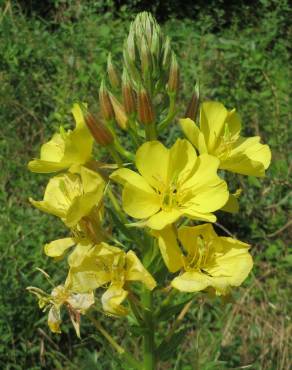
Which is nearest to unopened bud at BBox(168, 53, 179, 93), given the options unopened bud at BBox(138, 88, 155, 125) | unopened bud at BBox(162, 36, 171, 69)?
unopened bud at BBox(162, 36, 171, 69)

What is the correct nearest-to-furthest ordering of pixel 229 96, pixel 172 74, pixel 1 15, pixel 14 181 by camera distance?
pixel 172 74 < pixel 14 181 < pixel 229 96 < pixel 1 15

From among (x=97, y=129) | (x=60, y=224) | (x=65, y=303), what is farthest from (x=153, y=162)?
(x=60, y=224)

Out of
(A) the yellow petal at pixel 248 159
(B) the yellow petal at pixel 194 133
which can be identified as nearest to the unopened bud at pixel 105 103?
(B) the yellow petal at pixel 194 133

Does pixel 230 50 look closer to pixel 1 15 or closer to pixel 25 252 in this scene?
pixel 1 15

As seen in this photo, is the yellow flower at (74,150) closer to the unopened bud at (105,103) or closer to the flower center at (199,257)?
the unopened bud at (105,103)

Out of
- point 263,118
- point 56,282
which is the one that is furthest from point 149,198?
point 263,118

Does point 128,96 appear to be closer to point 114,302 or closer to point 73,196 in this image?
point 73,196
